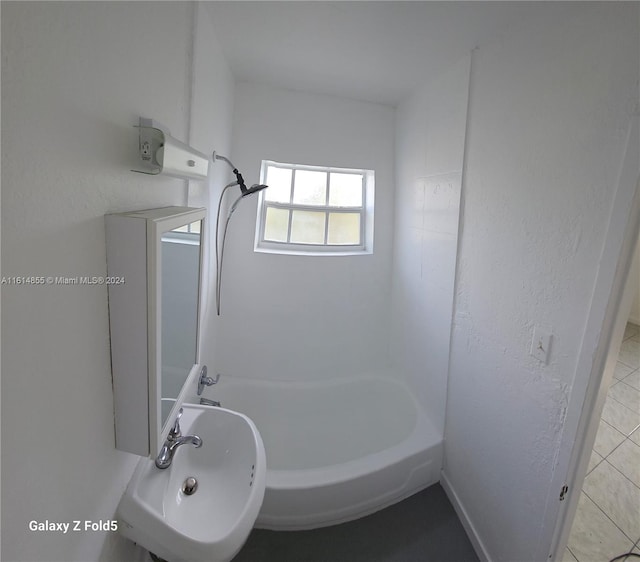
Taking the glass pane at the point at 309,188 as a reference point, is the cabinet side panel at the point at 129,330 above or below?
below

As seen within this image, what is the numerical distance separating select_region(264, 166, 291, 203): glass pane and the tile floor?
268 centimetres

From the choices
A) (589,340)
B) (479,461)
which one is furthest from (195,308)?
(479,461)

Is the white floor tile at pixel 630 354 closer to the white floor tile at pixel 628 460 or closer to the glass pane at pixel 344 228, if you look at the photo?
the white floor tile at pixel 628 460

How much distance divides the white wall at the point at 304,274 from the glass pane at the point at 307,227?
9.9 inches

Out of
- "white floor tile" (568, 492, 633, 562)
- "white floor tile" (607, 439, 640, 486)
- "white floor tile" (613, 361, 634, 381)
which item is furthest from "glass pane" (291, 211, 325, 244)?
"white floor tile" (613, 361, 634, 381)

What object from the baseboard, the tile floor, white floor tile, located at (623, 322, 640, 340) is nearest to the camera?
the baseboard

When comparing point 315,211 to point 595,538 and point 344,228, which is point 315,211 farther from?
point 595,538

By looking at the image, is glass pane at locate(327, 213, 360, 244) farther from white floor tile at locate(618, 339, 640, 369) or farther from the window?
white floor tile at locate(618, 339, 640, 369)

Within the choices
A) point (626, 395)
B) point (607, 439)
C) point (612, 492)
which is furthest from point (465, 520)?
point (626, 395)

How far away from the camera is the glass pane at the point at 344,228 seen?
2369mm

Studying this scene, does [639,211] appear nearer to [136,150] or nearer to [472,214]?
[472,214]

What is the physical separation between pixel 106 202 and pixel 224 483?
1.01 metres

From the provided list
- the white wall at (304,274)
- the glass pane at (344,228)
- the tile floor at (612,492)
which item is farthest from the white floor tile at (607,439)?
the glass pane at (344,228)

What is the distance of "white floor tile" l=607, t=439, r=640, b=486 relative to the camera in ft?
6.14
